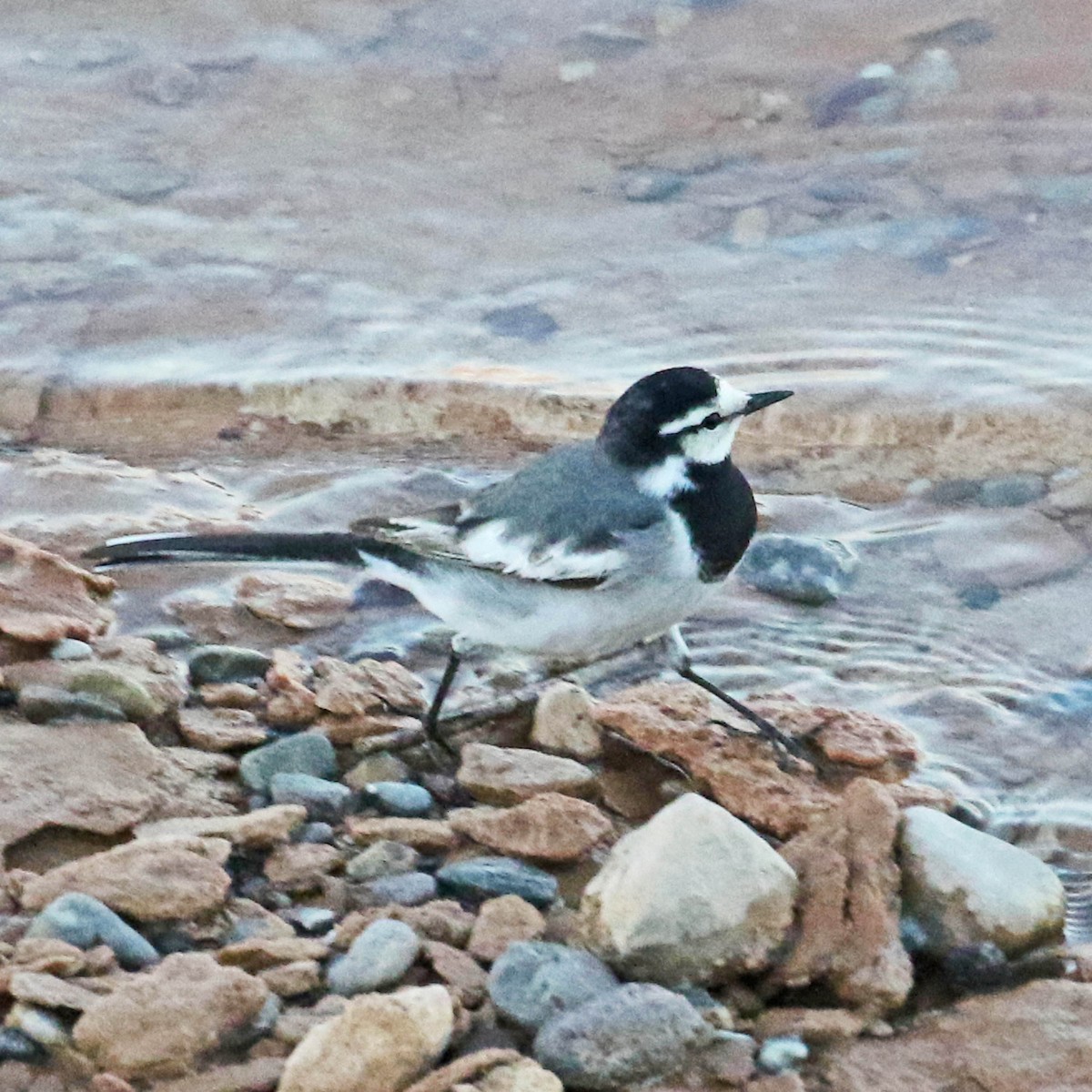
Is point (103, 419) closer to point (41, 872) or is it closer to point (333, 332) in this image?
point (333, 332)

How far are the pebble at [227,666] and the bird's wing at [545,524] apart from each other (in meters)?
0.45

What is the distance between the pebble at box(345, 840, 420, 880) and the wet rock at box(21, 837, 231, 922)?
279 mm

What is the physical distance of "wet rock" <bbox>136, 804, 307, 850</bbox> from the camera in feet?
11.4

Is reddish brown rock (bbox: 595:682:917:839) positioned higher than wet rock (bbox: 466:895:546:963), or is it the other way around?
wet rock (bbox: 466:895:546:963)

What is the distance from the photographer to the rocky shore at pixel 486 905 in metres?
2.82

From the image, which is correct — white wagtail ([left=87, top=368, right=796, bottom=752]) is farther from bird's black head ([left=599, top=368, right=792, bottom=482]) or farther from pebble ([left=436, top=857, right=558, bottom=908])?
pebble ([left=436, top=857, right=558, bottom=908])

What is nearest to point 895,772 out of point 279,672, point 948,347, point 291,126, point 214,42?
point 279,672

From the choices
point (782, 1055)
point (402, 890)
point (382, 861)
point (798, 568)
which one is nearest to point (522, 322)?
point (798, 568)

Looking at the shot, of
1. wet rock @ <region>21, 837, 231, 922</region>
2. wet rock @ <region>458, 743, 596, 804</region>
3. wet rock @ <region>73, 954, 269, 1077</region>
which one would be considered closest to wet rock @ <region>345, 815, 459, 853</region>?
wet rock @ <region>458, 743, 596, 804</region>

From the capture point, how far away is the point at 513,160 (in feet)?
27.1

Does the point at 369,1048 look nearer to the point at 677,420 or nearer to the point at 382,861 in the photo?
the point at 382,861

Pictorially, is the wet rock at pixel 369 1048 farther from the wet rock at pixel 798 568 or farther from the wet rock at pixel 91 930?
the wet rock at pixel 798 568

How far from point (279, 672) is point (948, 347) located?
3273 mm

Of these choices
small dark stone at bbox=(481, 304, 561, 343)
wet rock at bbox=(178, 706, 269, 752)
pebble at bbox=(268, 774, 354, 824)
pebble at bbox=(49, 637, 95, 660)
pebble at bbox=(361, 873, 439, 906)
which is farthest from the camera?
small dark stone at bbox=(481, 304, 561, 343)
